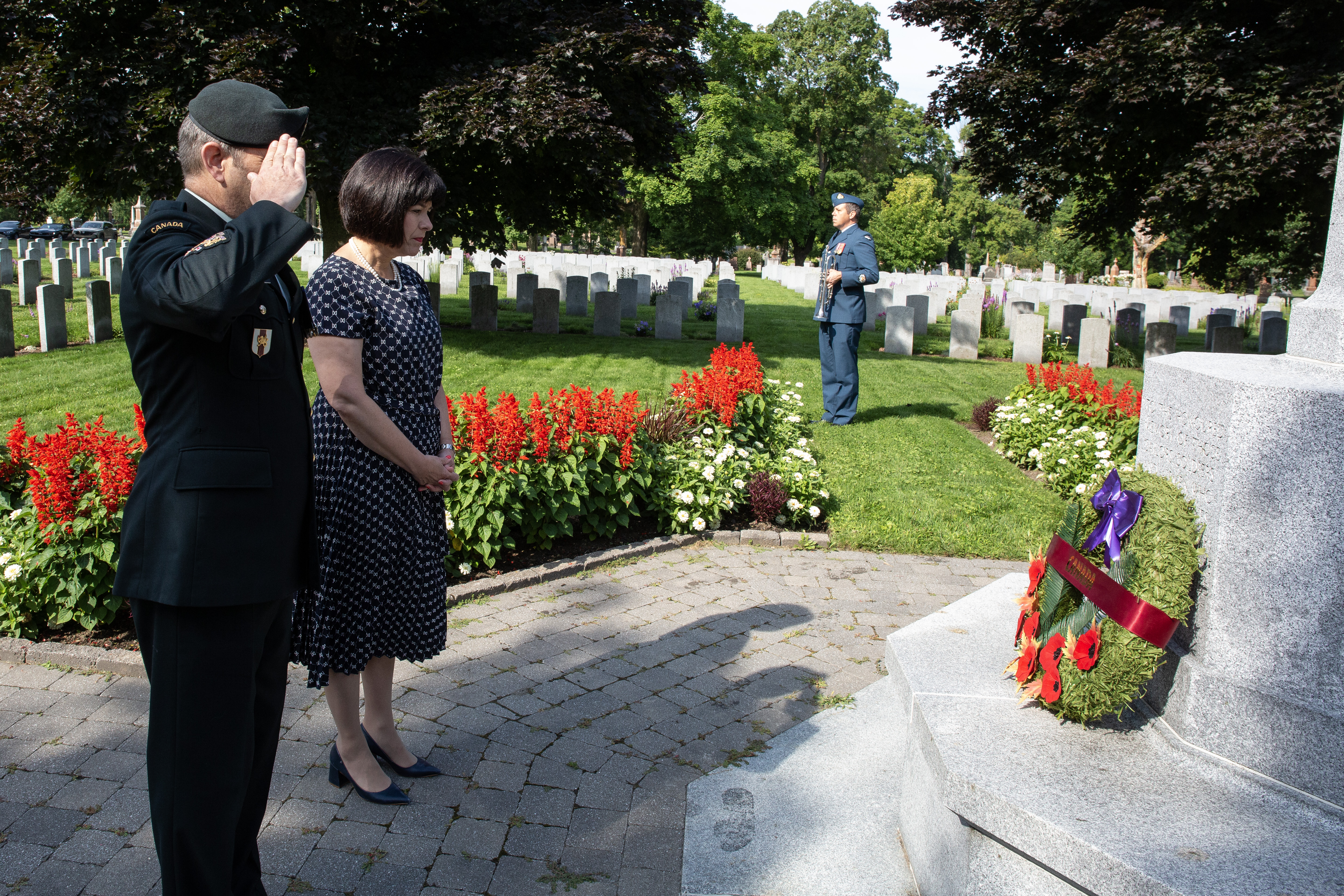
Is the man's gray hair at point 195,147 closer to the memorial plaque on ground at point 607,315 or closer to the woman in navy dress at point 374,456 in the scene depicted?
the woman in navy dress at point 374,456

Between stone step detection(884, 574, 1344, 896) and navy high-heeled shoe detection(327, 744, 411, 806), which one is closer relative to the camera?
stone step detection(884, 574, 1344, 896)

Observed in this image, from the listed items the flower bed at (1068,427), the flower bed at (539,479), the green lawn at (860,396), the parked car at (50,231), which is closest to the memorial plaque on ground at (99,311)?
the green lawn at (860,396)

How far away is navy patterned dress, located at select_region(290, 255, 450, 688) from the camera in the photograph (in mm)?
3096

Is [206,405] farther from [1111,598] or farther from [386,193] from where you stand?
[1111,598]

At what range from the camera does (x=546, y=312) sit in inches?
653

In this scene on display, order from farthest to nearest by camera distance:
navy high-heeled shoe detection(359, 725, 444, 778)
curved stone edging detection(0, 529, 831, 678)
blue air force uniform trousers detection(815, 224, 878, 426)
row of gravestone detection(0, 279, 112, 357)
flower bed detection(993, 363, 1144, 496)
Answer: row of gravestone detection(0, 279, 112, 357) → blue air force uniform trousers detection(815, 224, 878, 426) → flower bed detection(993, 363, 1144, 496) → curved stone edging detection(0, 529, 831, 678) → navy high-heeled shoe detection(359, 725, 444, 778)

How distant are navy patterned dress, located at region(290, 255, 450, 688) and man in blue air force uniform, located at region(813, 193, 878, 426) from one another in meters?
7.23

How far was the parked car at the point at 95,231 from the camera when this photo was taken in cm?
4572

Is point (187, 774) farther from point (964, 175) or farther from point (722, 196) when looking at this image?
point (964, 175)

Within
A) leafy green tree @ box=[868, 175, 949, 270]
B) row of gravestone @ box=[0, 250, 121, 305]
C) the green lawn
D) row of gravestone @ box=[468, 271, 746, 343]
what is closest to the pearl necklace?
the green lawn

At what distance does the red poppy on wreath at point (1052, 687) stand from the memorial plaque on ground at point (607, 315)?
14510 millimetres

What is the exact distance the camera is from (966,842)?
257 centimetres

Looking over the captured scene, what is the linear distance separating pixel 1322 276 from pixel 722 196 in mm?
43943

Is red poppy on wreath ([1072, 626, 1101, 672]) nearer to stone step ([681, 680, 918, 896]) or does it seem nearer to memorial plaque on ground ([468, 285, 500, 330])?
stone step ([681, 680, 918, 896])
